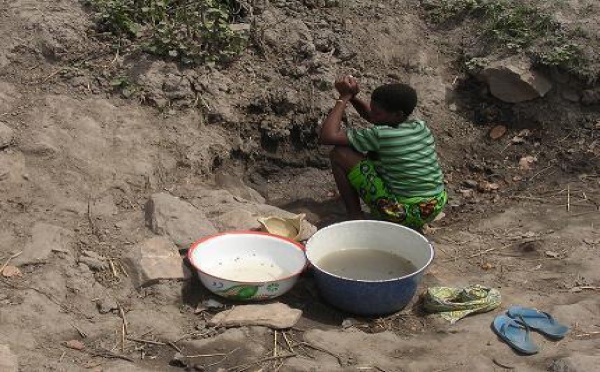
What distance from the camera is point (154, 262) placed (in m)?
3.53

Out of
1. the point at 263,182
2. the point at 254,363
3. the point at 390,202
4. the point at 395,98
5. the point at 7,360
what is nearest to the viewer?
the point at 7,360

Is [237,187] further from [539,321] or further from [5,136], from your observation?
[539,321]

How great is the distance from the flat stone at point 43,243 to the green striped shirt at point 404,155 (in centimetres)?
155

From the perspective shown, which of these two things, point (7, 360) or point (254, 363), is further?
point (254, 363)

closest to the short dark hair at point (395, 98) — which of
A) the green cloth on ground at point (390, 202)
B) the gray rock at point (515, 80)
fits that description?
the green cloth on ground at point (390, 202)

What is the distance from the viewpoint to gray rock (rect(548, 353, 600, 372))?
284 cm

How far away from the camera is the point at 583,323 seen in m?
3.28

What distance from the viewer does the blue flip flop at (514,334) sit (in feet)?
10.0

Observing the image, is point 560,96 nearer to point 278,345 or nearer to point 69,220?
point 278,345

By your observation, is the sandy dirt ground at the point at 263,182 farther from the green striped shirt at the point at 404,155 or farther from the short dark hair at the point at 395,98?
the short dark hair at the point at 395,98

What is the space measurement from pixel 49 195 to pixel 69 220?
22cm

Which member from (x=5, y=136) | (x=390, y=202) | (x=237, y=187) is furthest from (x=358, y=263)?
(x=5, y=136)

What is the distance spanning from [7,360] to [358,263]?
5.49ft

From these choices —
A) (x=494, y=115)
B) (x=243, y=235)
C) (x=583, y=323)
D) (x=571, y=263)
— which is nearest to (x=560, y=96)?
(x=494, y=115)
